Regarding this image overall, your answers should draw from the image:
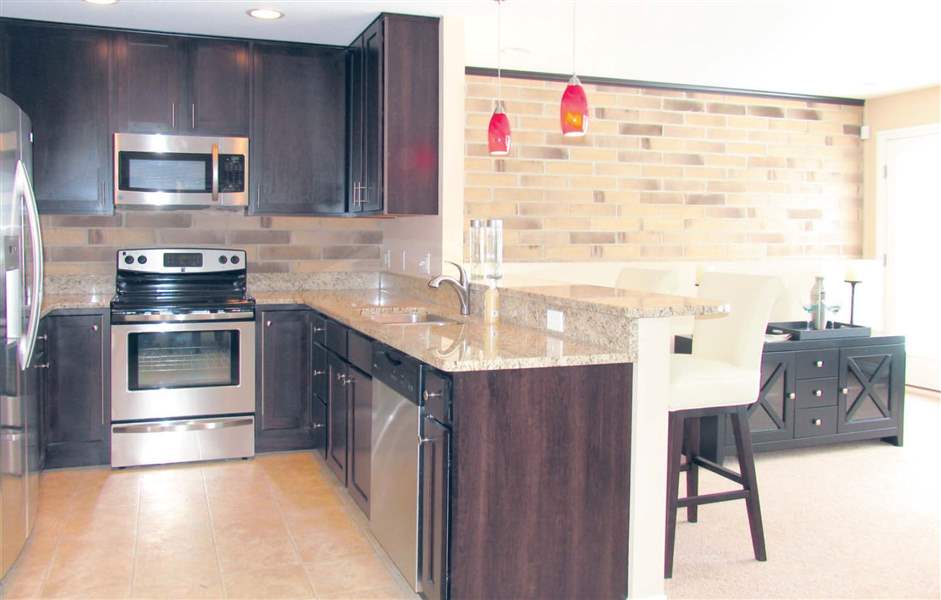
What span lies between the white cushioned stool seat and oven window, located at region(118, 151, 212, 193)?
9.20 ft

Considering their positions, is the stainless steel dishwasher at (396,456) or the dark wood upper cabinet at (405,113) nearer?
the stainless steel dishwasher at (396,456)

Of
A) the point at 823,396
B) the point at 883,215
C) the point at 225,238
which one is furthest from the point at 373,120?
the point at 883,215

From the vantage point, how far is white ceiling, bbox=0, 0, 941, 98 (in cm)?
405

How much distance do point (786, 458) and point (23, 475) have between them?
3.60 metres

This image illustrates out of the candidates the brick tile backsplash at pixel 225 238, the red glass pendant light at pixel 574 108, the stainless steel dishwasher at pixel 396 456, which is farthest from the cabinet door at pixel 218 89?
the red glass pendant light at pixel 574 108

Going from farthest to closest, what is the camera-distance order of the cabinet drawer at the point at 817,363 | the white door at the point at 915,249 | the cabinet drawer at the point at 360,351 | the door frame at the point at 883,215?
1. the door frame at the point at 883,215
2. the white door at the point at 915,249
3. the cabinet drawer at the point at 817,363
4. the cabinet drawer at the point at 360,351

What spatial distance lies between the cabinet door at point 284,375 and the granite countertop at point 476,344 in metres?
0.52

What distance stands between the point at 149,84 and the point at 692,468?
3344 millimetres

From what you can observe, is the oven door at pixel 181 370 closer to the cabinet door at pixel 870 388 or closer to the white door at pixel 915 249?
the cabinet door at pixel 870 388

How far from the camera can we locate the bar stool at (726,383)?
295 cm

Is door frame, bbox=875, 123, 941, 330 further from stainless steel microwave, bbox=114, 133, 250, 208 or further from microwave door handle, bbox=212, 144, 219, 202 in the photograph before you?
microwave door handle, bbox=212, 144, 219, 202

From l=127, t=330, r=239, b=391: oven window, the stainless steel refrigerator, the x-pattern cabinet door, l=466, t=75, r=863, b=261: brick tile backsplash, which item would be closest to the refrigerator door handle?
the stainless steel refrigerator

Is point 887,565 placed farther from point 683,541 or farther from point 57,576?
point 57,576

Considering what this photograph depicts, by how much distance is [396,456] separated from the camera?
2979 mm
